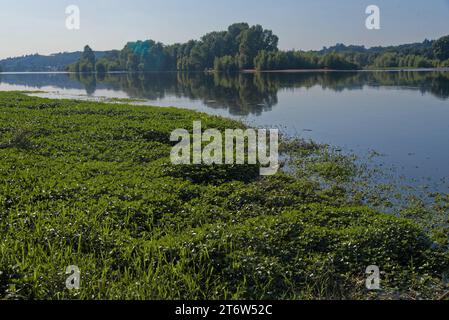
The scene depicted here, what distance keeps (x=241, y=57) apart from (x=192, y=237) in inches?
3783

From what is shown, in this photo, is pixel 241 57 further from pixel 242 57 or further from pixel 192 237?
pixel 192 237

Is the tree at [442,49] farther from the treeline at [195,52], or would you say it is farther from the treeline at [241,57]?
the treeline at [195,52]

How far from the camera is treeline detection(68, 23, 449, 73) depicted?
98.8m

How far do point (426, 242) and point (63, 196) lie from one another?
295 inches

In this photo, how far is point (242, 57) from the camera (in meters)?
99.6

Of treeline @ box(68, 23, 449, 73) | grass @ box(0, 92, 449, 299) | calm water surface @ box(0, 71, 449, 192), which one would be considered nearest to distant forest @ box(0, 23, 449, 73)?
treeline @ box(68, 23, 449, 73)

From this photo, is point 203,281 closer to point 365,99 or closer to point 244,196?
point 244,196

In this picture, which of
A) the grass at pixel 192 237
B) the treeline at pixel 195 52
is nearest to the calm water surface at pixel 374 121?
the grass at pixel 192 237

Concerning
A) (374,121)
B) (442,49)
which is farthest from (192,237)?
(442,49)

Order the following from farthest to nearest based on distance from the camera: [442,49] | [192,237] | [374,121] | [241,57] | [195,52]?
[195,52] → [442,49] → [241,57] → [374,121] → [192,237]

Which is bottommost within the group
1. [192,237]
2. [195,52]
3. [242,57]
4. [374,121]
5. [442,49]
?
[192,237]

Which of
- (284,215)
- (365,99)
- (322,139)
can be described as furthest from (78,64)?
(284,215)

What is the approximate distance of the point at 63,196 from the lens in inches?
353

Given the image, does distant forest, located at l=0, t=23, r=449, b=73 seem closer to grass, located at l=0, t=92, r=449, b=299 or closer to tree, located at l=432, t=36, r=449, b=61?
tree, located at l=432, t=36, r=449, b=61
